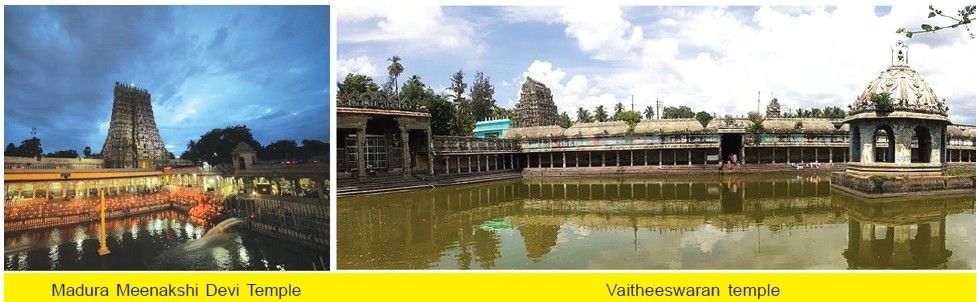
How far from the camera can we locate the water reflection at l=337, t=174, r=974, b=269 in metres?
8.28

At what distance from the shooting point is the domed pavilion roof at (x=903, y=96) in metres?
16.6

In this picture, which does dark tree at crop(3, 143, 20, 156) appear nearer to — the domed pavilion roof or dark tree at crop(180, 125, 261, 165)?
dark tree at crop(180, 125, 261, 165)

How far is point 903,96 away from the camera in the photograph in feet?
55.0

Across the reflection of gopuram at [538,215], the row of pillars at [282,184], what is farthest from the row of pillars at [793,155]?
the row of pillars at [282,184]

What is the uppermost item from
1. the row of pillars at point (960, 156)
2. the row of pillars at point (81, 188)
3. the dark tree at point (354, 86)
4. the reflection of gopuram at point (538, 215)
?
the dark tree at point (354, 86)

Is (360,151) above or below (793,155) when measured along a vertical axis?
above

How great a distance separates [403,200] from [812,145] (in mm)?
24377

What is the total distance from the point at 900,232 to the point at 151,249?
1359 centimetres

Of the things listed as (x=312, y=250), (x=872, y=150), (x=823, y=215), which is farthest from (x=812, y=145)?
(x=312, y=250)

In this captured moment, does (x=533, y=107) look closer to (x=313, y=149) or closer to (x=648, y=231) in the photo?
(x=648, y=231)

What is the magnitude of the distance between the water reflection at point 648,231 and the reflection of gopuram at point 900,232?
27 mm

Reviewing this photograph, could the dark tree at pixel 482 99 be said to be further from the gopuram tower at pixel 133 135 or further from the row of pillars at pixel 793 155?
the gopuram tower at pixel 133 135

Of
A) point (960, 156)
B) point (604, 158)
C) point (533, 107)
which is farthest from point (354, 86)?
point (960, 156)

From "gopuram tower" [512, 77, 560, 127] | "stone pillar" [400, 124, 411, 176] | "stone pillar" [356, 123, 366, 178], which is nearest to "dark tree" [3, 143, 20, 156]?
"stone pillar" [356, 123, 366, 178]
